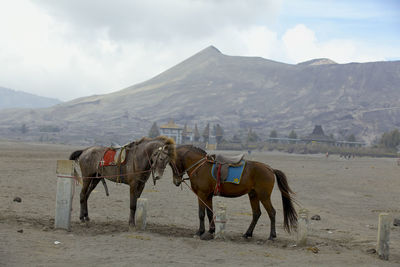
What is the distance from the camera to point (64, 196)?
1103 cm

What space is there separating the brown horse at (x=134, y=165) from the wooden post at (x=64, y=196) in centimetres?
124

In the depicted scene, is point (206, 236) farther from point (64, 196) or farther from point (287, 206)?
point (64, 196)

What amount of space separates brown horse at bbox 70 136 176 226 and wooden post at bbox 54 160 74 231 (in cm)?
124

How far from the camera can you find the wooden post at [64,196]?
1082 cm

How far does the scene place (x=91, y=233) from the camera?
35.1 ft

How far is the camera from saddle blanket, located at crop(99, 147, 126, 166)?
12102 mm

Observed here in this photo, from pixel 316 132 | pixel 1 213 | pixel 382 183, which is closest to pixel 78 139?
pixel 316 132

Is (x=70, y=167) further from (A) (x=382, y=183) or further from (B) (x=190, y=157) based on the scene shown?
(A) (x=382, y=183)

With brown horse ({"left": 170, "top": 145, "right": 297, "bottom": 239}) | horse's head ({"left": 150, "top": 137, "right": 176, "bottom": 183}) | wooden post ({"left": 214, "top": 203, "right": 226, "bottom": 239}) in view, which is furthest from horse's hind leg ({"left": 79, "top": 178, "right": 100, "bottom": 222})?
wooden post ({"left": 214, "top": 203, "right": 226, "bottom": 239})

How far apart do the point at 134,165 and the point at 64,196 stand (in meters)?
1.94

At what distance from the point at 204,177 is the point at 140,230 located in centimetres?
207

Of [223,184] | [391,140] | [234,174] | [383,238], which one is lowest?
[383,238]

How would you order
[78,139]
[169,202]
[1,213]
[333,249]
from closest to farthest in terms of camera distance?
1. [333,249]
2. [1,213]
3. [169,202]
4. [78,139]

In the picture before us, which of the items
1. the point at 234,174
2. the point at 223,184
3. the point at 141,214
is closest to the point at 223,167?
the point at 234,174
